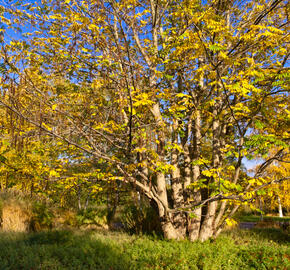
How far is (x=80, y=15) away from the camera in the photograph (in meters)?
5.43

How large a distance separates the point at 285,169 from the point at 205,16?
1500 cm

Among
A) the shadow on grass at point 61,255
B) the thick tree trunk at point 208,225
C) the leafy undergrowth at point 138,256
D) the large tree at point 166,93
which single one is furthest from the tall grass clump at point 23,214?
the thick tree trunk at point 208,225

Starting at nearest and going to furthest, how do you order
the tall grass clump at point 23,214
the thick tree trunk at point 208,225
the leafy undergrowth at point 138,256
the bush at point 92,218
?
the leafy undergrowth at point 138,256 → the thick tree trunk at point 208,225 → the tall grass clump at point 23,214 → the bush at point 92,218

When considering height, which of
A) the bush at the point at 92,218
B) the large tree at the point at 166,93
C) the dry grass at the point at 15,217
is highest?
the large tree at the point at 166,93

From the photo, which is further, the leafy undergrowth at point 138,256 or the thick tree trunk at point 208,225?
the thick tree trunk at point 208,225

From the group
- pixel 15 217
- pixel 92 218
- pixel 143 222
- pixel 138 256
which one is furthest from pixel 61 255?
pixel 92 218

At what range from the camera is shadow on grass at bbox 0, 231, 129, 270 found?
5.04 metres

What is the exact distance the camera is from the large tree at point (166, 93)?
5.31 meters

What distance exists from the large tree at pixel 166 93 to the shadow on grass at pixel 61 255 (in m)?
1.90

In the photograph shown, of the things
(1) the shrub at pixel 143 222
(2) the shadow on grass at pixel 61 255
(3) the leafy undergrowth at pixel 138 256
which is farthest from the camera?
(1) the shrub at pixel 143 222

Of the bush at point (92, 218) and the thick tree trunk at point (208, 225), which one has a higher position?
the thick tree trunk at point (208, 225)

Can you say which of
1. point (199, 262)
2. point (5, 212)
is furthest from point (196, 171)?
point (5, 212)

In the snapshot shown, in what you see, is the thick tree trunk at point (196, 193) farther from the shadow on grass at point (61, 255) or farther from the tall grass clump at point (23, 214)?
the tall grass clump at point (23, 214)

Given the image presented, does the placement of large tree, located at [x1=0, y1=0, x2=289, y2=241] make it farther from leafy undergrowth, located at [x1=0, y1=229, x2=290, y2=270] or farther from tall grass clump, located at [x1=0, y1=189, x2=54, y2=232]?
tall grass clump, located at [x1=0, y1=189, x2=54, y2=232]
